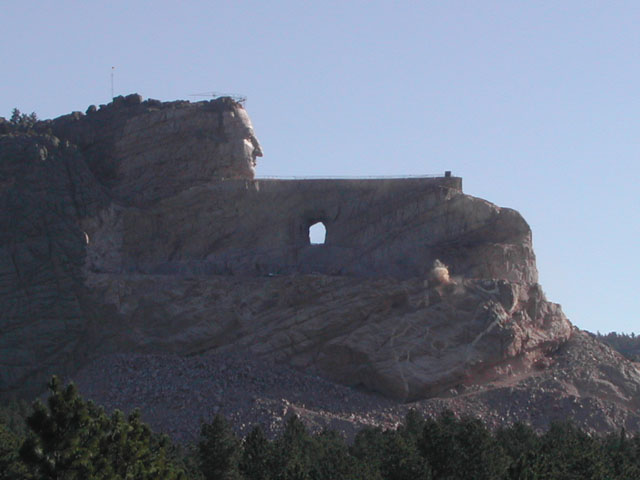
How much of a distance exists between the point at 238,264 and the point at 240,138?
17.0 ft

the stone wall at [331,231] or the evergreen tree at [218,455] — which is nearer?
the evergreen tree at [218,455]

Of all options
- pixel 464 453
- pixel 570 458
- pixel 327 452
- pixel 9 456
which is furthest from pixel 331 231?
pixel 9 456

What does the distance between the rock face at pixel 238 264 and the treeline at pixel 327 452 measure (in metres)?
5.48

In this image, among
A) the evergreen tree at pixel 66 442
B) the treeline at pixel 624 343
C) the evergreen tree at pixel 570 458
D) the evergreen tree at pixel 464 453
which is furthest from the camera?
the treeline at pixel 624 343

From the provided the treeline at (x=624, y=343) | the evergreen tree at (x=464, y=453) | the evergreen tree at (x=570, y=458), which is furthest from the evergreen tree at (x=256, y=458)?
the treeline at (x=624, y=343)

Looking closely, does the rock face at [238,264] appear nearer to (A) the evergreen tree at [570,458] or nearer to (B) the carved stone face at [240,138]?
(B) the carved stone face at [240,138]

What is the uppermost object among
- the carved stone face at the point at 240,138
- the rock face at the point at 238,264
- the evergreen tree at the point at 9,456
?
the carved stone face at the point at 240,138

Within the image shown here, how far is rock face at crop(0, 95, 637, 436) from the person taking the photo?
6181 cm

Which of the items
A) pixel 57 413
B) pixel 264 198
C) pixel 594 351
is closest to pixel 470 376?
pixel 594 351

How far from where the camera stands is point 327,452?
1961 inches

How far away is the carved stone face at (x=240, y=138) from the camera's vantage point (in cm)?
6831

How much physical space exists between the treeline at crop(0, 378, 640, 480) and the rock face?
5485 millimetres

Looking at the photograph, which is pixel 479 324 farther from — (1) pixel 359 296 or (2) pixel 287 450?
(2) pixel 287 450

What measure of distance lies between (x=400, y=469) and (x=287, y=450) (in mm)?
3632
